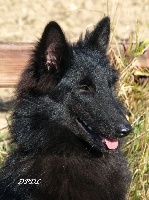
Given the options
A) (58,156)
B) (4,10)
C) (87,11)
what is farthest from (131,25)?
(58,156)

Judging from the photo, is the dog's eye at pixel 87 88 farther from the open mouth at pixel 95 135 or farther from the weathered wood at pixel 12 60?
the weathered wood at pixel 12 60

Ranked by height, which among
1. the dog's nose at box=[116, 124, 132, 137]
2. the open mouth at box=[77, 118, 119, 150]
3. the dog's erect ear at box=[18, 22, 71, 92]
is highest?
the dog's erect ear at box=[18, 22, 71, 92]

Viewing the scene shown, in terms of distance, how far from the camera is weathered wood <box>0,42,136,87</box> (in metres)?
5.47

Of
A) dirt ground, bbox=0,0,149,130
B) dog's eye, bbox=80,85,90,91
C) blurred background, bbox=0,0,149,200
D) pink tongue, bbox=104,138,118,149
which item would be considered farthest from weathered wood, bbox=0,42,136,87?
dirt ground, bbox=0,0,149,130

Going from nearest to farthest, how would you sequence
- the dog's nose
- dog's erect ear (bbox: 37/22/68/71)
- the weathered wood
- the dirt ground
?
the dog's nose → dog's erect ear (bbox: 37/22/68/71) → the weathered wood → the dirt ground

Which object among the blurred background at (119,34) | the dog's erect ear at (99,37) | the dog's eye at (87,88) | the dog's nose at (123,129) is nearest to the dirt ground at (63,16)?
the blurred background at (119,34)

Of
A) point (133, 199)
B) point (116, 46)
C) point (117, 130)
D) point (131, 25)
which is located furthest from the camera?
point (131, 25)

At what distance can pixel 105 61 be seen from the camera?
15.0ft

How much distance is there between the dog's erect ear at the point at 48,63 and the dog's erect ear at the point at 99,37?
0.44 meters

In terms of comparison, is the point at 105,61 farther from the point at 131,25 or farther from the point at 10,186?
the point at 131,25

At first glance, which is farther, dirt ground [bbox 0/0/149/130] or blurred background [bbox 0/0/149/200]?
dirt ground [bbox 0/0/149/130]

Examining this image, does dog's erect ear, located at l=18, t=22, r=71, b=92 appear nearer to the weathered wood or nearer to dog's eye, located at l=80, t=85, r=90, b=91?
dog's eye, located at l=80, t=85, r=90, b=91

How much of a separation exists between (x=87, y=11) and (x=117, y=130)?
19.7ft

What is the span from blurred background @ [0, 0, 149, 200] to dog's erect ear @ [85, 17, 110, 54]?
682mm
